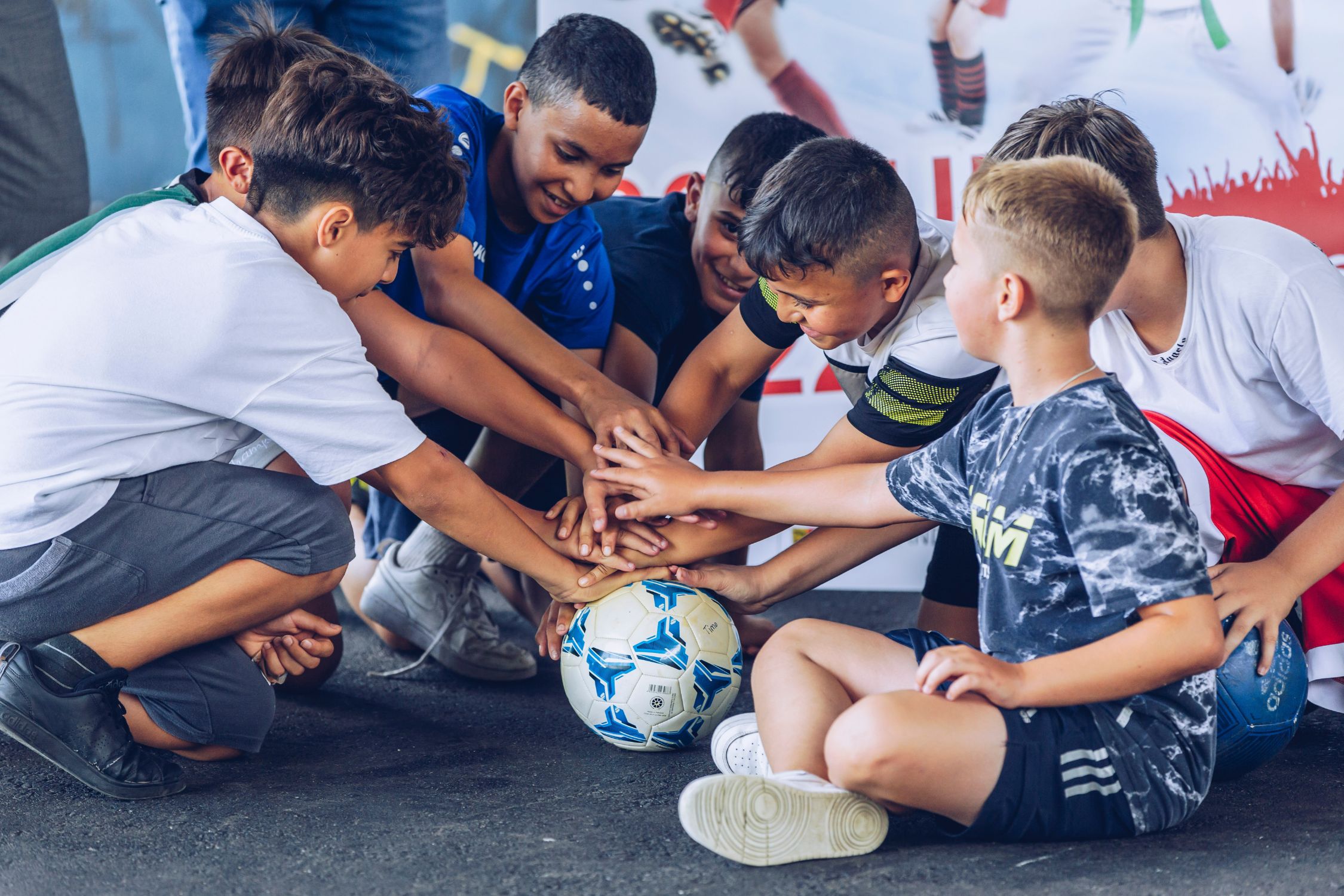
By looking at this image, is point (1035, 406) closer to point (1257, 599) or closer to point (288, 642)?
point (1257, 599)

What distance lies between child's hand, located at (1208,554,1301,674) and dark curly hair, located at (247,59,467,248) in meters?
1.15

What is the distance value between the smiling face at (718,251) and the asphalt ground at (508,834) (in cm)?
92

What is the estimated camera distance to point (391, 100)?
158 centimetres

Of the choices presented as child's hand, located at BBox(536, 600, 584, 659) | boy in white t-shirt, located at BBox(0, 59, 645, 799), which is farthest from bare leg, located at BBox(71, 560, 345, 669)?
child's hand, located at BBox(536, 600, 584, 659)

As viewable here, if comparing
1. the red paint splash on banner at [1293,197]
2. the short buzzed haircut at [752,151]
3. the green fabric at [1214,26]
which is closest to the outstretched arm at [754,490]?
the short buzzed haircut at [752,151]

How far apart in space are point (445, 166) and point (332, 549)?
0.56 meters

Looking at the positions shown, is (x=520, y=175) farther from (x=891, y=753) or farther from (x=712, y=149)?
(x=891, y=753)

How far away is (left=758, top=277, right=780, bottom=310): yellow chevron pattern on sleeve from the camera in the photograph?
181 centimetres

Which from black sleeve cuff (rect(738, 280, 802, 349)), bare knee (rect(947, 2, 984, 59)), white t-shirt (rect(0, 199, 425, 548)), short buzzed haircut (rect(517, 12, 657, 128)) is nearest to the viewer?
white t-shirt (rect(0, 199, 425, 548))

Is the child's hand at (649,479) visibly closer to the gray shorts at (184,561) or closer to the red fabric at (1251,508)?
the gray shorts at (184,561)

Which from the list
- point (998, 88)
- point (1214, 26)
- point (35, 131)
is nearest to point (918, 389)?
point (998, 88)

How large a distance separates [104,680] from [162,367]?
1.36 ft

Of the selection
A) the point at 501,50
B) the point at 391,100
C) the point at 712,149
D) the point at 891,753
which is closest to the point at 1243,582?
the point at 891,753

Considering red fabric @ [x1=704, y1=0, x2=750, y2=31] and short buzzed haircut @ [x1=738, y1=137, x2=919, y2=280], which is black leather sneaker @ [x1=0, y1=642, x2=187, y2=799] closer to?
short buzzed haircut @ [x1=738, y1=137, x2=919, y2=280]
